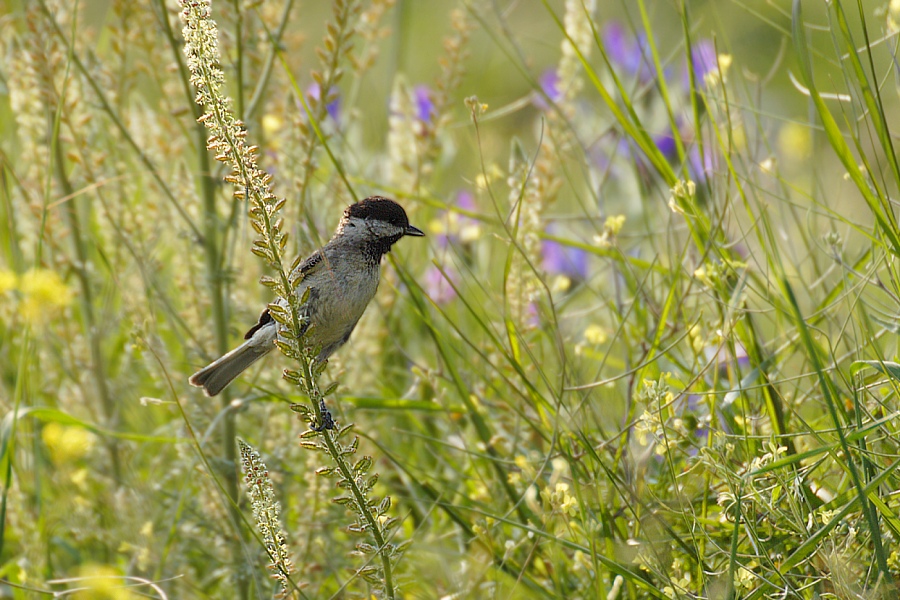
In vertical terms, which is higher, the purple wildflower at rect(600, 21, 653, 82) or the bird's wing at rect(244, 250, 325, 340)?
the purple wildflower at rect(600, 21, 653, 82)

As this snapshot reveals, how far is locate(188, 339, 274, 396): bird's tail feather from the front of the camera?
7.55 ft

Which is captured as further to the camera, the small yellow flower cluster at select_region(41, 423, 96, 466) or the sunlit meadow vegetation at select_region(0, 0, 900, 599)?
the small yellow flower cluster at select_region(41, 423, 96, 466)

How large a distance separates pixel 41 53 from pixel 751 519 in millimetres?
2195

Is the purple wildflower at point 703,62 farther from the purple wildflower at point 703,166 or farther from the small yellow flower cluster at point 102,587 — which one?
the small yellow flower cluster at point 102,587

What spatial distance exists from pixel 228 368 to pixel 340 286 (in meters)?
0.34

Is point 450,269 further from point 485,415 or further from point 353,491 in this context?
point 353,491

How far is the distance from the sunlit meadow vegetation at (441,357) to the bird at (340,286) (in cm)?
9

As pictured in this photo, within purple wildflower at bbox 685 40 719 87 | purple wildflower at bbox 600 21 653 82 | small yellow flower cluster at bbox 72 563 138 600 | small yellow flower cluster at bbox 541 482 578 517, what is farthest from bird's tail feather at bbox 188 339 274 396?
purple wildflower at bbox 600 21 653 82

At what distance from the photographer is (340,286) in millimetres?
2398

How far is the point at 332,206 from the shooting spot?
3135mm

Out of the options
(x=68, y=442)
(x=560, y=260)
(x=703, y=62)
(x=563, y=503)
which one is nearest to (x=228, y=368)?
(x=68, y=442)

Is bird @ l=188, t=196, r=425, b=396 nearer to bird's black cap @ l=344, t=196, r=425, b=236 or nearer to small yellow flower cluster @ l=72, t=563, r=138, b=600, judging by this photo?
bird's black cap @ l=344, t=196, r=425, b=236

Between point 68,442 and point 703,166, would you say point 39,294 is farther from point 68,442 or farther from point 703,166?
point 703,166

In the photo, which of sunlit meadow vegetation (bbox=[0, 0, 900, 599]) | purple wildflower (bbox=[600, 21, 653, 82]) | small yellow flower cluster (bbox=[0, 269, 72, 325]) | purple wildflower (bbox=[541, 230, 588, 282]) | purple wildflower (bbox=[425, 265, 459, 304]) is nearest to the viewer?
sunlit meadow vegetation (bbox=[0, 0, 900, 599])
